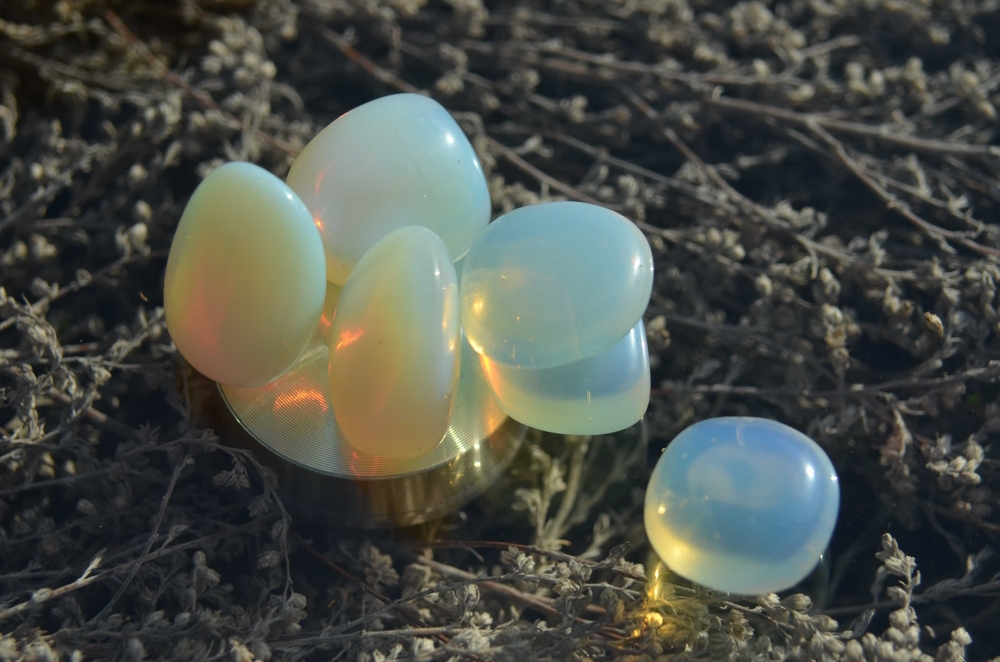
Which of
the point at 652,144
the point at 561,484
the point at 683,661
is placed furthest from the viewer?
the point at 652,144

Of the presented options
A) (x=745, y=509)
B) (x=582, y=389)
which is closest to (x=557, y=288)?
(x=582, y=389)

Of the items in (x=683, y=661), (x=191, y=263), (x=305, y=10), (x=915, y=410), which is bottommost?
(x=683, y=661)

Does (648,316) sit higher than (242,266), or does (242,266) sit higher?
(242,266)

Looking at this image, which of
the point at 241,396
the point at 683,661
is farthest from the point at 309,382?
the point at 683,661

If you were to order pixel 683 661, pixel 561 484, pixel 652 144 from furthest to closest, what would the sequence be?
pixel 652 144 → pixel 561 484 → pixel 683 661

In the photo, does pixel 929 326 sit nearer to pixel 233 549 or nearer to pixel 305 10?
pixel 233 549

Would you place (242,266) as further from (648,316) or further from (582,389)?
(648,316)

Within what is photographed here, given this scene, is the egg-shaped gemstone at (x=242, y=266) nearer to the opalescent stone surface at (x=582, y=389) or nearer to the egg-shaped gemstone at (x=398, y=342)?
the egg-shaped gemstone at (x=398, y=342)
